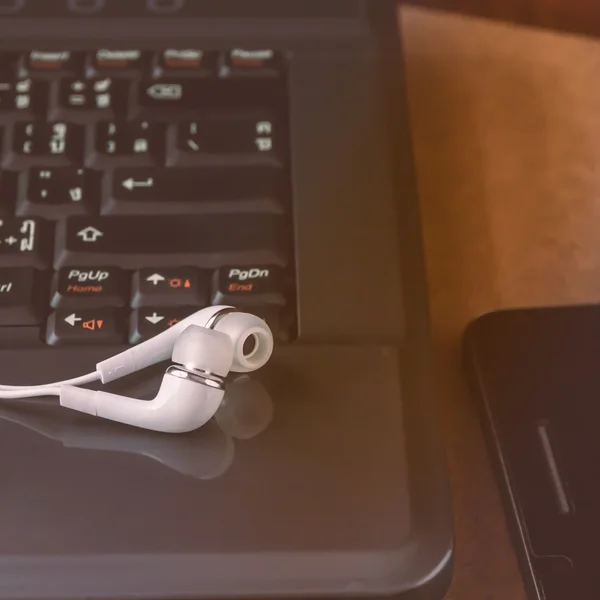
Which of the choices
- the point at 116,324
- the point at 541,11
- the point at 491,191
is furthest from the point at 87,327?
the point at 541,11

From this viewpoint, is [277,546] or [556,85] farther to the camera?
[556,85]

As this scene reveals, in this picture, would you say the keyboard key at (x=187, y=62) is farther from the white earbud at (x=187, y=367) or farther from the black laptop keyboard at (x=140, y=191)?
the white earbud at (x=187, y=367)

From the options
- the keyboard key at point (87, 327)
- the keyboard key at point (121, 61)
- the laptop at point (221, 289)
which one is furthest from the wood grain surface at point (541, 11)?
the keyboard key at point (87, 327)

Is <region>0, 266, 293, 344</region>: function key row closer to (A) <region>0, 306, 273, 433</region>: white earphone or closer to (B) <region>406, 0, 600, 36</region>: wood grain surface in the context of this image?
(A) <region>0, 306, 273, 433</region>: white earphone

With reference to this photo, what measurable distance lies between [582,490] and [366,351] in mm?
103

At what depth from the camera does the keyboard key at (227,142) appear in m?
0.38

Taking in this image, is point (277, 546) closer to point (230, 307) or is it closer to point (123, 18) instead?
point (230, 307)

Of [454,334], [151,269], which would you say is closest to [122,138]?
[151,269]

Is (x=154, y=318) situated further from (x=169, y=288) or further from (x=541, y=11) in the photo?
(x=541, y=11)

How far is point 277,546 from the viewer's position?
0.29 meters

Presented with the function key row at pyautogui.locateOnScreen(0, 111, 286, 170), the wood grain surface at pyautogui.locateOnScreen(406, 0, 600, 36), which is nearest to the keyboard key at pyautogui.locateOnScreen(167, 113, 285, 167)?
the function key row at pyautogui.locateOnScreen(0, 111, 286, 170)

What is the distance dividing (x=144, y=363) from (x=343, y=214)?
0.11m

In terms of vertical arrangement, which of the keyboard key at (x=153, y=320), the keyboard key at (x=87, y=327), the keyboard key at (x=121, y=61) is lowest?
the keyboard key at (x=87, y=327)

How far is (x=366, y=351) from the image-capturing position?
0.34m
